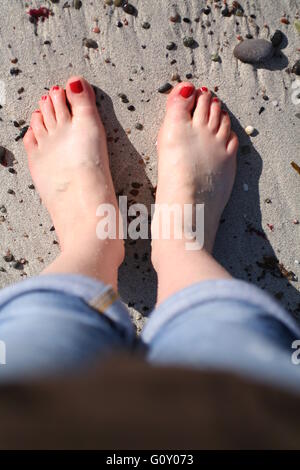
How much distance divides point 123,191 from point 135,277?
315mm

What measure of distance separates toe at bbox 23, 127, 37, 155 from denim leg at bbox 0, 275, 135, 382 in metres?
0.67

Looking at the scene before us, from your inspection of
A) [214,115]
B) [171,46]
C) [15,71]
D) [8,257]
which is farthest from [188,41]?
[8,257]

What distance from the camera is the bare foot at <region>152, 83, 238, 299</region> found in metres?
1.63

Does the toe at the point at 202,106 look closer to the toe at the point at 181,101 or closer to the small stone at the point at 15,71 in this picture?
the toe at the point at 181,101

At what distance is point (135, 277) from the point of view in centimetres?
169

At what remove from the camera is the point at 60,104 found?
65.9 inches

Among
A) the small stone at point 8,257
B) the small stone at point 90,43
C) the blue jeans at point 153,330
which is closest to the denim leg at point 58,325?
the blue jeans at point 153,330

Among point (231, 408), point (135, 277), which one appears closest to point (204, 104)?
point (135, 277)

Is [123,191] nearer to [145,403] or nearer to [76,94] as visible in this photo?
[76,94]

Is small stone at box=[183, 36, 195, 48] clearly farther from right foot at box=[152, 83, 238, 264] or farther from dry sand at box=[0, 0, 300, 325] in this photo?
right foot at box=[152, 83, 238, 264]

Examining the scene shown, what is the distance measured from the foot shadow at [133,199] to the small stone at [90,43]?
20 centimetres

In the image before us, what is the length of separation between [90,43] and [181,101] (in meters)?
0.37

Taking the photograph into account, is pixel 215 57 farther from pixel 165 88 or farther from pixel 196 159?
pixel 196 159

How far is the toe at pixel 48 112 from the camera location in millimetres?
1670
